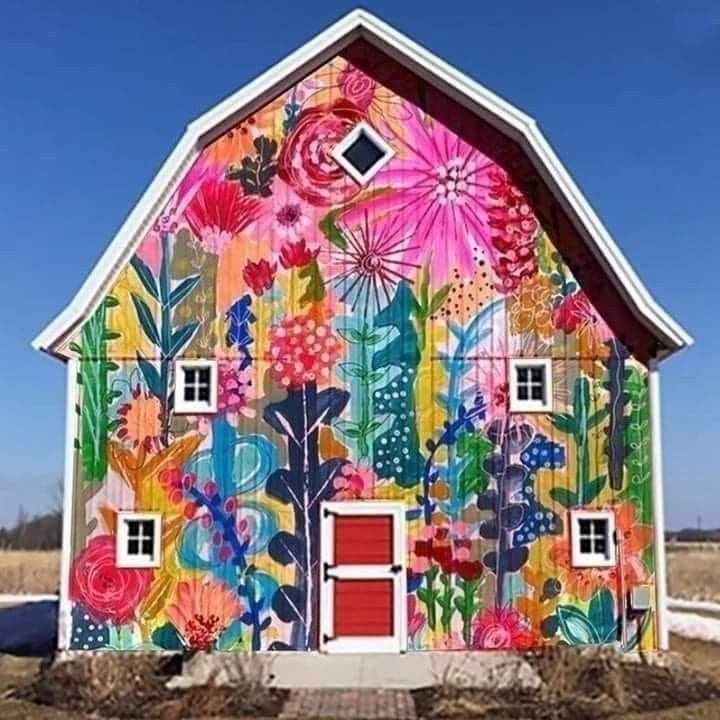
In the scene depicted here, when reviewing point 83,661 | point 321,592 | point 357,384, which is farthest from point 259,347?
point 83,661

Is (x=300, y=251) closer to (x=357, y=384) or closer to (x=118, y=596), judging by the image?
(x=357, y=384)

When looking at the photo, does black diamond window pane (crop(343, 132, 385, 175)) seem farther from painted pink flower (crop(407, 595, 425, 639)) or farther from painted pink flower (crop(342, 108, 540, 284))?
painted pink flower (crop(407, 595, 425, 639))

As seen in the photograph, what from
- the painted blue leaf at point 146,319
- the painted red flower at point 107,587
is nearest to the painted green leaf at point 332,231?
the painted blue leaf at point 146,319

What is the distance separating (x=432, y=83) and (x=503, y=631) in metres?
7.07

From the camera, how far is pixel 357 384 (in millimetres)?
13211

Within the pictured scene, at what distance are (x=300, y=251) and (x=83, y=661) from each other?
18.4 ft

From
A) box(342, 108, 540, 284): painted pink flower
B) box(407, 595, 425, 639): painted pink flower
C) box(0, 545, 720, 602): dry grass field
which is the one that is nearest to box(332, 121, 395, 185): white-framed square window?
box(342, 108, 540, 284): painted pink flower

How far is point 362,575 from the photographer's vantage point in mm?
12922

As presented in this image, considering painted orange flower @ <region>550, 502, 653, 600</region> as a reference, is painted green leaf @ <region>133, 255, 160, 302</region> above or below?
above

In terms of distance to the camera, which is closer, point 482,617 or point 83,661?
point 83,661

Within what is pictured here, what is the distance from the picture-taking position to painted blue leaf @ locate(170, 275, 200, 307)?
43.9ft

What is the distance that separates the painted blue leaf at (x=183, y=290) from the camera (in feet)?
43.9

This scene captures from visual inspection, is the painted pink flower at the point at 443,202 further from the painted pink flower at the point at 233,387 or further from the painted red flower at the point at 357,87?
the painted pink flower at the point at 233,387

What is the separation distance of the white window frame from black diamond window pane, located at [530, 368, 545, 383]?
2.34 m
